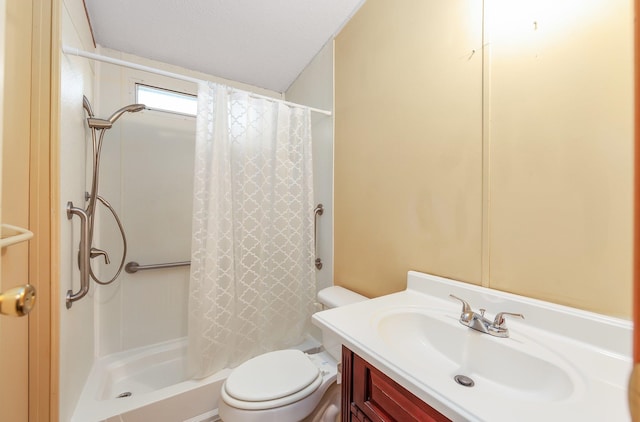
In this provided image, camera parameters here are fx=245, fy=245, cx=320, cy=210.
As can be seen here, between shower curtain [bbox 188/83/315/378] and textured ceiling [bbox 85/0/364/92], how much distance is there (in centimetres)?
44

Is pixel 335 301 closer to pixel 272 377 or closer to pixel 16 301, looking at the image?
pixel 272 377

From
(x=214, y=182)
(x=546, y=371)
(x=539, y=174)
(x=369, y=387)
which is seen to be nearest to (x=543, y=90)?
(x=539, y=174)

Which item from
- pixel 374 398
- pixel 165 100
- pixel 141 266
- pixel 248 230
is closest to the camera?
pixel 374 398

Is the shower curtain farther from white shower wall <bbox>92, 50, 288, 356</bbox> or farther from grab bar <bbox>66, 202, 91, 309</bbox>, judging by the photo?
white shower wall <bbox>92, 50, 288, 356</bbox>

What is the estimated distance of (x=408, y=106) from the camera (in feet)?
3.59

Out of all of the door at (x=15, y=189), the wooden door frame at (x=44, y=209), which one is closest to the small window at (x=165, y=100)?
the wooden door frame at (x=44, y=209)

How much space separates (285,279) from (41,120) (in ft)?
4.10

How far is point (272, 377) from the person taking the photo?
43.3 inches

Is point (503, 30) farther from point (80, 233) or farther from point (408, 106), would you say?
point (80, 233)

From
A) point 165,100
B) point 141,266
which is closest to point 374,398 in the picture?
point 141,266

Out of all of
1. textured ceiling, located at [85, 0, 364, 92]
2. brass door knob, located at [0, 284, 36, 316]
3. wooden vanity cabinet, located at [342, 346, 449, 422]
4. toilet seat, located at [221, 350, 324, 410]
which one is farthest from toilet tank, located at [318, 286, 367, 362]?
textured ceiling, located at [85, 0, 364, 92]

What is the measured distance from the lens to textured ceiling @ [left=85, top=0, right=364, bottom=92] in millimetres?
1312

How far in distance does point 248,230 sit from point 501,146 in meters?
1.21

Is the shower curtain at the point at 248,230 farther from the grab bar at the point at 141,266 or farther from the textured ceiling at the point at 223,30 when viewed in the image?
the grab bar at the point at 141,266
